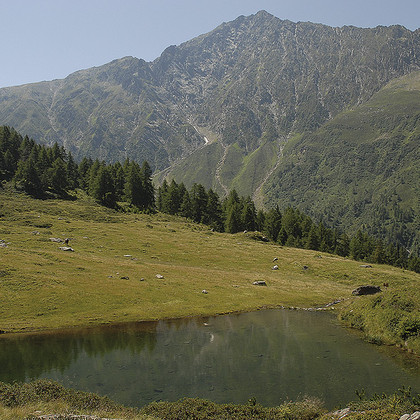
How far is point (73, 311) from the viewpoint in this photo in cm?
4547

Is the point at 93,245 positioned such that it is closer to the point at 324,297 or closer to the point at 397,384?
the point at 324,297

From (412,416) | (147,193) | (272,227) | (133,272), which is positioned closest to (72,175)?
(147,193)

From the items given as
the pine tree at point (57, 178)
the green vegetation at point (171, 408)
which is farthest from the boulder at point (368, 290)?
the pine tree at point (57, 178)

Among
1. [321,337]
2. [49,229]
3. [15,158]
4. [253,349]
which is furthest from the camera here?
[15,158]

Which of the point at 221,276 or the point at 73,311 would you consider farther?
the point at 221,276

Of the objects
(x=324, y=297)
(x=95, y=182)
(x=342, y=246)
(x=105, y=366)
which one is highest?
(x=95, y=182)

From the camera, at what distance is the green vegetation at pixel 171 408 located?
17969 mm

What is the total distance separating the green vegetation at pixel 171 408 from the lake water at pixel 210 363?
3.35 meters

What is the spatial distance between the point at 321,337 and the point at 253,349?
9.52 meters

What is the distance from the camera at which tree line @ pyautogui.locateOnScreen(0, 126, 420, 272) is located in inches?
5212

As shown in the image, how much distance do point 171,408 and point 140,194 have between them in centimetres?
12900

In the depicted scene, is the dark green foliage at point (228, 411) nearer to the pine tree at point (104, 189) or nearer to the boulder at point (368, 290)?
the boulder at point (368, 290)

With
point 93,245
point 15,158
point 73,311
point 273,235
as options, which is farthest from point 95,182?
point 73,311

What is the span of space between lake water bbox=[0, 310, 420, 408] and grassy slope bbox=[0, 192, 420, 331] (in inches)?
266
